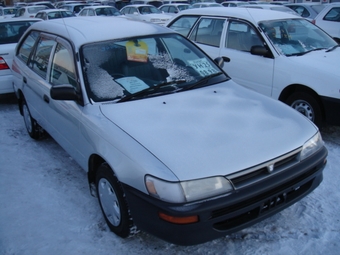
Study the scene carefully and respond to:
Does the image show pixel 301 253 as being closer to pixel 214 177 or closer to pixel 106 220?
pixel 214 177

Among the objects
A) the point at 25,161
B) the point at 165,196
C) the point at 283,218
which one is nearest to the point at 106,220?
the point at 165,196

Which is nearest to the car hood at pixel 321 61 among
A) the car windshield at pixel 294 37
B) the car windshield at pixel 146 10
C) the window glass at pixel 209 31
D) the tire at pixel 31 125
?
the car windshield at pixel 294 37

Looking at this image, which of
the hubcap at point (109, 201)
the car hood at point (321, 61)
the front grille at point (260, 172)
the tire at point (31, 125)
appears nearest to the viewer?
the front grille at point (260, 172)

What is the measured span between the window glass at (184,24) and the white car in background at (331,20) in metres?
4.71

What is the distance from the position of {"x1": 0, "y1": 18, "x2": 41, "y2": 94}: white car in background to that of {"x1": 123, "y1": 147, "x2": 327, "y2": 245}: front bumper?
4.74m

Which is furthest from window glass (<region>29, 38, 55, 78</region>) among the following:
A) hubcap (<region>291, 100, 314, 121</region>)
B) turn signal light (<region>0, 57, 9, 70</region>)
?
hubcap (<region>291, 100, 314, 121</region>)

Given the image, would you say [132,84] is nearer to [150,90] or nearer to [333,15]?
[150,90]

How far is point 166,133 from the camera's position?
2.72m

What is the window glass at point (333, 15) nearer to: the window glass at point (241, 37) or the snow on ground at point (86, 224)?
the window glass at point (241, 37)

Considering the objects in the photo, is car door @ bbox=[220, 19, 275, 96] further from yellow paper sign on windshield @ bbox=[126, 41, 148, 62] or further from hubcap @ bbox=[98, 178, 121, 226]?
hubcap @ bbox=[98, 178, 121, 226]

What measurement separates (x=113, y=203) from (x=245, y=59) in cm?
339

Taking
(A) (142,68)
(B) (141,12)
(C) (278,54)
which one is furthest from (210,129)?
(B) (141,12)

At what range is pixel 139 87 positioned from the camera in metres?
3.35

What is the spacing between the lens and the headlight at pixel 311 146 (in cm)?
280
